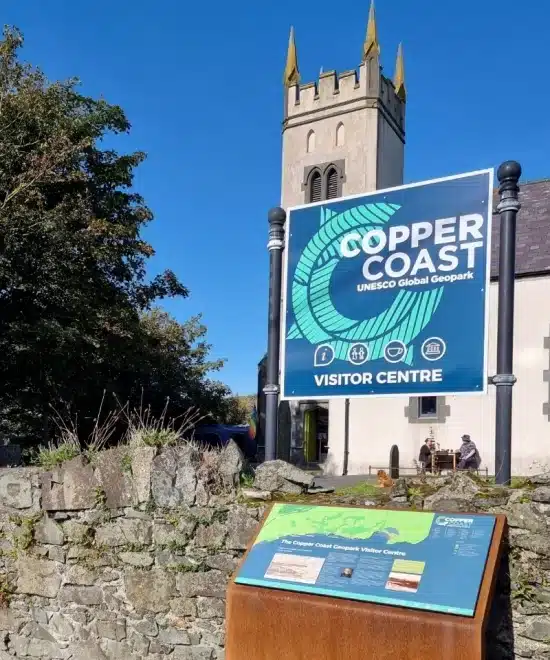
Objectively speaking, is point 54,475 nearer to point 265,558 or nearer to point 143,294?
point 265,558

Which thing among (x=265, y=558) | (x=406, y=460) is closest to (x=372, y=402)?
(x=406, y=460)

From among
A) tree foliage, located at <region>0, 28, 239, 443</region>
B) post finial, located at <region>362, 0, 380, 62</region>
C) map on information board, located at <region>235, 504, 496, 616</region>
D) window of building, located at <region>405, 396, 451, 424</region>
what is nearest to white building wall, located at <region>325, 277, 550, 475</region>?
window of building, located at <region>405, 396, 451, 424</region>

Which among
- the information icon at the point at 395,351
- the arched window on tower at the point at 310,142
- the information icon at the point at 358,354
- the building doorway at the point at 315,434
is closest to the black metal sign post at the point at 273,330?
the information icon at the point at 358,354

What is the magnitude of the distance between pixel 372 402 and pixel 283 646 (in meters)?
13.2

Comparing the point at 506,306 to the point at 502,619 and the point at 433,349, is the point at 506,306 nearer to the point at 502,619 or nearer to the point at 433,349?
the point at 433,349

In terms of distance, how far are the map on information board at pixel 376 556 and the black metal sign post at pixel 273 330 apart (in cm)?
134

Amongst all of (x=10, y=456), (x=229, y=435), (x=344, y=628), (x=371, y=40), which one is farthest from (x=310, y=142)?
→ (x=344, y=628)

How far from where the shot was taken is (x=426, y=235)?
5629 millimetres

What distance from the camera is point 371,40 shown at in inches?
965

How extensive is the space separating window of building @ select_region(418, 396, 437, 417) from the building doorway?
4818mm


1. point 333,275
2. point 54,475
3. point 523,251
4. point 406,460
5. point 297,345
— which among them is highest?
point 523,251

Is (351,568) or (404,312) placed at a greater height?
(404,312)

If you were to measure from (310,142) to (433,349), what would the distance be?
19.7 meters

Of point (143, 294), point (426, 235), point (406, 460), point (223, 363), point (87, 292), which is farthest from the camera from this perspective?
point (223, 363)
